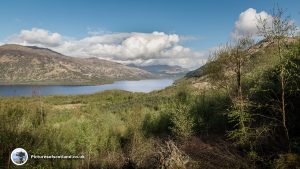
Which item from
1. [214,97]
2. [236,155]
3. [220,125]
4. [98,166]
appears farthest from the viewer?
[214,97]

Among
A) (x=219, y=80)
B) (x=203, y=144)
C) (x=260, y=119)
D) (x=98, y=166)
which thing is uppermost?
(x=219, y=80)

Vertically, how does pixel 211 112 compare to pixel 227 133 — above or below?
above

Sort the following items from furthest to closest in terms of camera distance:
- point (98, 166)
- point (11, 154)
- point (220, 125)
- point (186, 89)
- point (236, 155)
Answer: point (186, 89)
point (220, 125)
point (98, 166)
point (236, 155)
point (11, 154)

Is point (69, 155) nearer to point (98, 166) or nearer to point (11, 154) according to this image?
point (98, 166)

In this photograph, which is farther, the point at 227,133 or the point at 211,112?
the point at 211,112

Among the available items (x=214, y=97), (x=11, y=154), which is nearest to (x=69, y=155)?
(x=11, y=154)

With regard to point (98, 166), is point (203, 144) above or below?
above

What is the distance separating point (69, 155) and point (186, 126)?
481cm

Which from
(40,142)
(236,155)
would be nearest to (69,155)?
(40,142)

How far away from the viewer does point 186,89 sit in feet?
77.8

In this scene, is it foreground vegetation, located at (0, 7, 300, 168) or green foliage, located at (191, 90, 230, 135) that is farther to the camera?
green foliage, located at (191, 90, 230, 135)

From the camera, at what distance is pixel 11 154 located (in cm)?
873

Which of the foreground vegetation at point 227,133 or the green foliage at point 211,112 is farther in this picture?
the green foliage at point 211,112

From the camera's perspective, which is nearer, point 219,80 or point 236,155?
point 236,155
